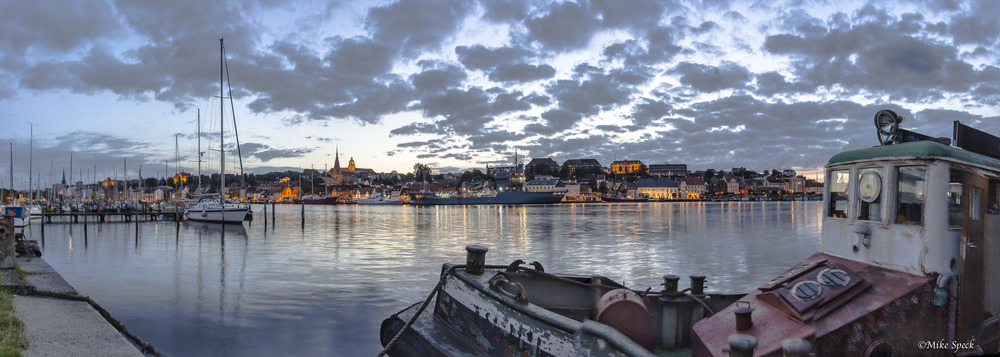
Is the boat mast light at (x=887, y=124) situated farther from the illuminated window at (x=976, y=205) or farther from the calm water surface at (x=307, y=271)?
the calm water surface at (x=307, y=271)

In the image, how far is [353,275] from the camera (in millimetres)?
22156

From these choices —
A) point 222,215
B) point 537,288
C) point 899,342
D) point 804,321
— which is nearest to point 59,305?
point 537,288

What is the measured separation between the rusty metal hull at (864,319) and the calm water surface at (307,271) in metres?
8.21

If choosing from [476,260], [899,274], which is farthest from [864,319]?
[476,260]

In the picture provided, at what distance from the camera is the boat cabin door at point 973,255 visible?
5824 mm

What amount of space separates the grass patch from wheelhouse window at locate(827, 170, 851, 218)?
9.89 meters

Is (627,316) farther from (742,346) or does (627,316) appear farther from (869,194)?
(869,194)

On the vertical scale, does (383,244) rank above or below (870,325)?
below

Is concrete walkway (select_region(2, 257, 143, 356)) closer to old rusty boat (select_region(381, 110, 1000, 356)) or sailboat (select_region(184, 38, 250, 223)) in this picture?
old rusty boat (select_region(381, 110, 1000, 356))

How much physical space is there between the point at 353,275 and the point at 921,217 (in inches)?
774

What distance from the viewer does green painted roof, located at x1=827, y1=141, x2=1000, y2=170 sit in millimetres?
5758

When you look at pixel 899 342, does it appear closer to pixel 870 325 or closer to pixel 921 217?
pixel 870 325

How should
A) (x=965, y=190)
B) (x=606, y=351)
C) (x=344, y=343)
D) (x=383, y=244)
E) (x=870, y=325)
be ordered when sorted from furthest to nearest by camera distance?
(x=383, y=244), (x=344, y=343), (x=965, y=190), (x=870, y=325), (x=606, y=351)

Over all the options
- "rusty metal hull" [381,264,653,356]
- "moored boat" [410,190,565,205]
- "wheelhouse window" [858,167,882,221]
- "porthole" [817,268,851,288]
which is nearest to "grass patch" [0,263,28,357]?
"rusty metal hull" [381,264,653,356]
